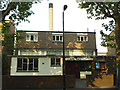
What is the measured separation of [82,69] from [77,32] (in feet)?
32.6

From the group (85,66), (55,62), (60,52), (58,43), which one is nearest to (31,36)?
(58,43)

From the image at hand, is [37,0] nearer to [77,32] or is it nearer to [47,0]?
[47,0]

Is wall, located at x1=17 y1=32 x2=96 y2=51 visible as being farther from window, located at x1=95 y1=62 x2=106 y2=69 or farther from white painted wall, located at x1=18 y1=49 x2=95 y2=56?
window, located at x1=95 y1=62 x2=106 y2=69

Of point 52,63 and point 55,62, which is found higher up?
point 55,62

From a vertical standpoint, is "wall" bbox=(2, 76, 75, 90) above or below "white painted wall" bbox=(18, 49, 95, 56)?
below

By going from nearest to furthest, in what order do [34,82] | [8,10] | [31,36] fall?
[8,10], [34,82], [31,36]

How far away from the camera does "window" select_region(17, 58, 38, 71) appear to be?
19.5 meters

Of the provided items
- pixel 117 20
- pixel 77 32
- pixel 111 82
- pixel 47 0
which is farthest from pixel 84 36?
pixel 47 0

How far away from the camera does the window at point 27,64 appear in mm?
19484

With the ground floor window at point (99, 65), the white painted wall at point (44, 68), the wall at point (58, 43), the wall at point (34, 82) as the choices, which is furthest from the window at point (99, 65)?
the wall at point (58, 43)

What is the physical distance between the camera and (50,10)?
3475cm

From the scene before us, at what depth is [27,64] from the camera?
19688mm

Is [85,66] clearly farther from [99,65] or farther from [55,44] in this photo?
[55,44]

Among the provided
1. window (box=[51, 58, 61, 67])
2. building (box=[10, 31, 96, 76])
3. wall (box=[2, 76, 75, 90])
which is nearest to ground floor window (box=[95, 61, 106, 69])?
wall (box=[2, 76, 75, 90])
